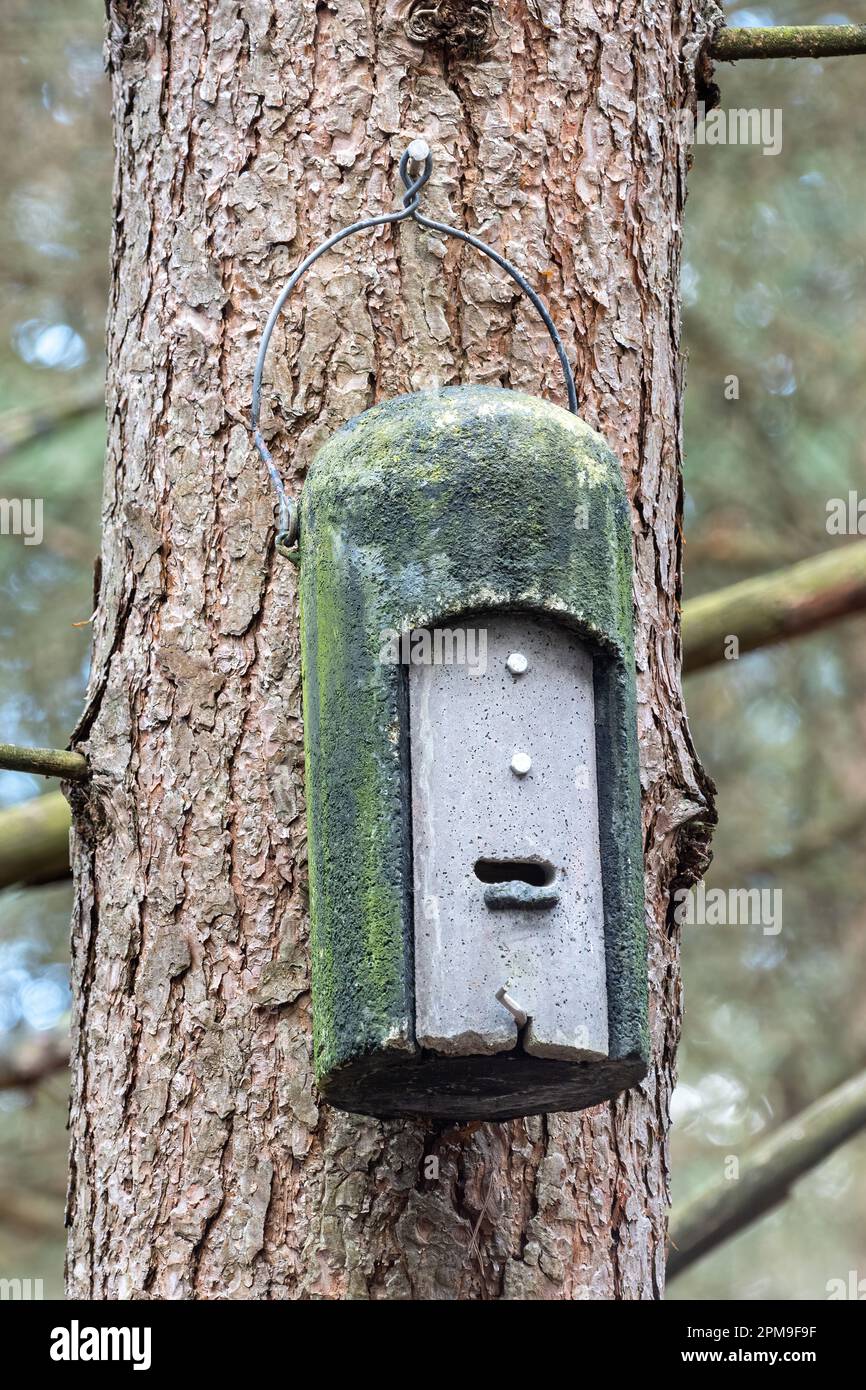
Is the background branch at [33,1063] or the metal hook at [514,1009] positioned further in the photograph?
the background branch at [33,1063]

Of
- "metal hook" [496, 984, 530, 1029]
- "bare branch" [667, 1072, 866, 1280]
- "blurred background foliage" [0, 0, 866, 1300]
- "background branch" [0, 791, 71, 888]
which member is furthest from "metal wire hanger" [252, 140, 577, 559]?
"blurred background foliage" [0, 0, 866, 1300]

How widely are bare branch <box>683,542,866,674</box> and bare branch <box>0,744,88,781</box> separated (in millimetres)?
1216

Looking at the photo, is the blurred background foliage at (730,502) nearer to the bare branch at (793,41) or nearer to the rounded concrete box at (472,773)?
the bare branch at (793,41)

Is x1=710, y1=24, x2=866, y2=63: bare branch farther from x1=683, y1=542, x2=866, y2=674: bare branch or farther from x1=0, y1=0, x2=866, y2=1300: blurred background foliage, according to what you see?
x1=0, y1=0, x2=866, y2=1300: blurred background foliage

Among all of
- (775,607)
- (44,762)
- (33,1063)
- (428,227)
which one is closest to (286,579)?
(44,762)

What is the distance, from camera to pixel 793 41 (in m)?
2.82

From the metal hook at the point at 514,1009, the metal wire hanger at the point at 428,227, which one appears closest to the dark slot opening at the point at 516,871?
the metal hook at the point at 514,1009

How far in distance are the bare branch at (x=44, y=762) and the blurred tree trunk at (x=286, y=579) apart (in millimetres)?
35

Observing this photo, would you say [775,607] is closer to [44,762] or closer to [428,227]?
[428,227]

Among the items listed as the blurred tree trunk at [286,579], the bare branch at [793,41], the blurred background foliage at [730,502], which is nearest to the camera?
the blurred tree trunk at [286,579]

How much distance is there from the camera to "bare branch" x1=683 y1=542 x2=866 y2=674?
10.6 feet

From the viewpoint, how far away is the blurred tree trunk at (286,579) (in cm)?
225

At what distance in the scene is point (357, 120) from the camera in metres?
2.53

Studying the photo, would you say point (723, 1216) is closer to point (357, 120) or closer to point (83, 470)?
point (357, 120)
